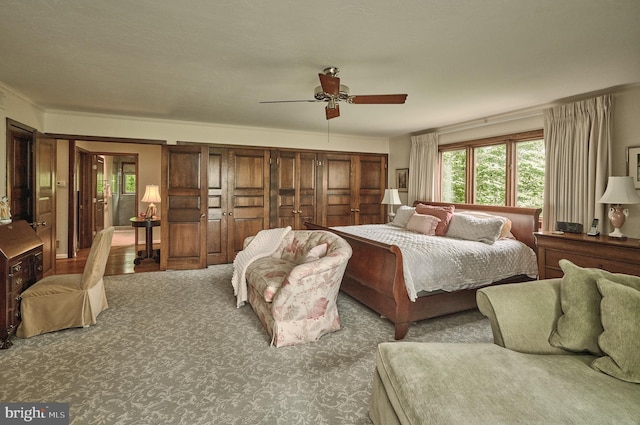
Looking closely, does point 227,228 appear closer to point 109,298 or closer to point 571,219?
point 109,298

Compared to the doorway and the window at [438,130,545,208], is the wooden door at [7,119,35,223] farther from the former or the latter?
the window at [438,130,545,208]

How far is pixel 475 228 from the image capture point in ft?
13.0

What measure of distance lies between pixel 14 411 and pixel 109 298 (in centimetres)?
213

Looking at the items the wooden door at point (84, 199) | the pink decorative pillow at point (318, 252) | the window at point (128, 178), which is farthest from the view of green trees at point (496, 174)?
the window at point (128, 178)

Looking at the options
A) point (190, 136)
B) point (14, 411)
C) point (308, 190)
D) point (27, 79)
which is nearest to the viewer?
point (14, 411)

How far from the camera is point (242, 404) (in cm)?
198

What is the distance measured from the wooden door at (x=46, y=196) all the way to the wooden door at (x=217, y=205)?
2170 mm

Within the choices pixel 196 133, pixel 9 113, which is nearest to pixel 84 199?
pixel 196 133

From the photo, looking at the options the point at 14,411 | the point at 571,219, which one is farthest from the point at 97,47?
the point at 571,219

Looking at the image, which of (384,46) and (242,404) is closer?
(242,404)

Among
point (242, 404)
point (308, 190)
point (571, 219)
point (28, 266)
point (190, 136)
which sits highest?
point (190, 136)

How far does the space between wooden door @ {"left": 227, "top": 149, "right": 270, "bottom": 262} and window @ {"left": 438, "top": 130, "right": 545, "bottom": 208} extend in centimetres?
321

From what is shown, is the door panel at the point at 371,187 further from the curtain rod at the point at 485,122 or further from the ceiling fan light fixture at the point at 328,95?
the ceiling fan light fixture at the point at 328,95

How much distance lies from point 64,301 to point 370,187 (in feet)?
17.5
